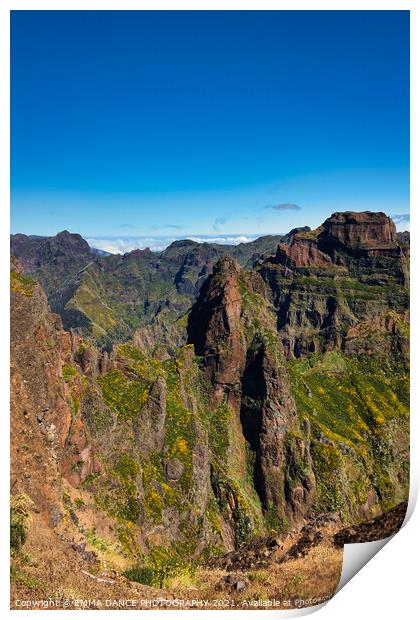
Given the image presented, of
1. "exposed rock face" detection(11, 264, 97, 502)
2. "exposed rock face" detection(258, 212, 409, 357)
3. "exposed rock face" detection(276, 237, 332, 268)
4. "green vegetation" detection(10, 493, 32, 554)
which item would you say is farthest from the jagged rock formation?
"exposed rock face" detection(276, 237, 332, 268)

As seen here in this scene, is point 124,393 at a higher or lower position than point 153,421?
higher

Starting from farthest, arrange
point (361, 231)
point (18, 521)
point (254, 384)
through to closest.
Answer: point (361, 231) → point (254, 384) → point (18, 521)

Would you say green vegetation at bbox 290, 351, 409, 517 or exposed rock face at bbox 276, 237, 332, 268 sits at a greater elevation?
exposed rock face at bbox 276, 237, 332, 268

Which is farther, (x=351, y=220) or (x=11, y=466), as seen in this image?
(x=351, y=220)

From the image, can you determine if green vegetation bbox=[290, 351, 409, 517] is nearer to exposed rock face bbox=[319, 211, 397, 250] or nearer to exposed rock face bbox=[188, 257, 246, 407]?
exposed rock face bbox=[188, 257, 246, 407]

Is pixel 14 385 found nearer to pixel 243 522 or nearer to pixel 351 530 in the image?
pixel 351 530

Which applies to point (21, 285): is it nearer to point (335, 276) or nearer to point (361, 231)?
point (361, 231)

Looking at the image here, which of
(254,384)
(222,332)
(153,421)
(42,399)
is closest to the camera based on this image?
(42,399)

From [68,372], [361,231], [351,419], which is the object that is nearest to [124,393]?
[68,372]

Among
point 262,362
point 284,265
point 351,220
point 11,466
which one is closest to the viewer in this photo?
point 11,466

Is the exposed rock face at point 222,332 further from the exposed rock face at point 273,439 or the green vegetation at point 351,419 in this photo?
the green vegetation at point 351,419
